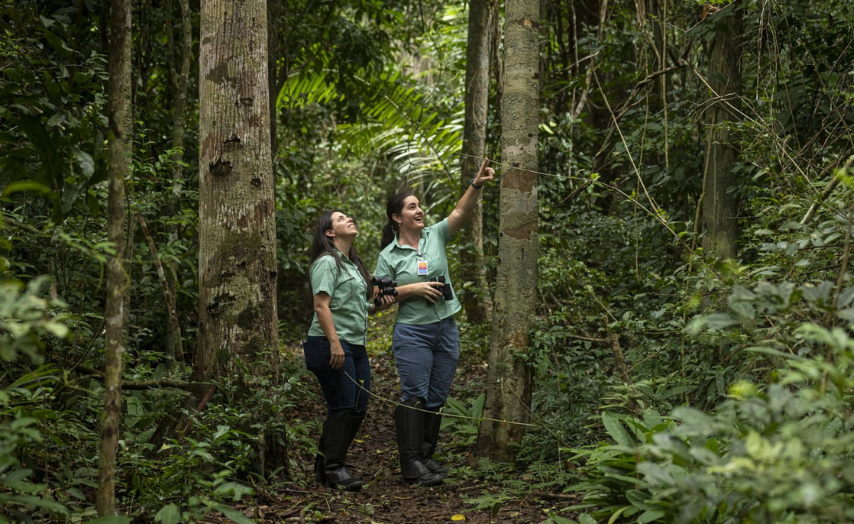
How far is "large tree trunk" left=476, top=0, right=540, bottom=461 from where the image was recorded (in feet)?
16.4

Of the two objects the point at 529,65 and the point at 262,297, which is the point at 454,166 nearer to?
the point at 529,65

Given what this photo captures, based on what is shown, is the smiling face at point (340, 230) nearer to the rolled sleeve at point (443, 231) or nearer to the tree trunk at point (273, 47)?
the rolled sleeve at point (443, 231)

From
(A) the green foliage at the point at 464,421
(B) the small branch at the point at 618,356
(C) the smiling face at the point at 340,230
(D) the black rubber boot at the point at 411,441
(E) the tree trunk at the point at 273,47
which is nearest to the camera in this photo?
(B) the small branch at the point at 618,356

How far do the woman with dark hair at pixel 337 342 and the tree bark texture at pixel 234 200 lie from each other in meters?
0.50

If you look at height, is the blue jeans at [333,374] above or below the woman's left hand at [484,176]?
below

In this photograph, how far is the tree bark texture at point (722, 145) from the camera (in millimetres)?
5184

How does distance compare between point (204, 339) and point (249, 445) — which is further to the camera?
point (204, 339)

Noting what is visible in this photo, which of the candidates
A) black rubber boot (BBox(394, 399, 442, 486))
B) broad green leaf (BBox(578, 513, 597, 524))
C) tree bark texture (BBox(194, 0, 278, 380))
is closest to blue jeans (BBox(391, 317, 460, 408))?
black rubber boot (BBox(394, 399, 442, 486))

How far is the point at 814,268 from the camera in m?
3.63

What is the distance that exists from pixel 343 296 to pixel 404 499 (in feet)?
4.81

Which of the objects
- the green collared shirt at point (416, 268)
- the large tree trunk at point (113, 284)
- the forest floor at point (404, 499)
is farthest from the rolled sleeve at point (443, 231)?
the large tree trunk at point (113, 284)

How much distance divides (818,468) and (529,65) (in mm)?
3740

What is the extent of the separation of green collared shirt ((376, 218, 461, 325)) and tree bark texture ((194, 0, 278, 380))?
3.74 feet

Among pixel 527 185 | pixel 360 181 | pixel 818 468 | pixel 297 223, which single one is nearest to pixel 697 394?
pixel 527 185
